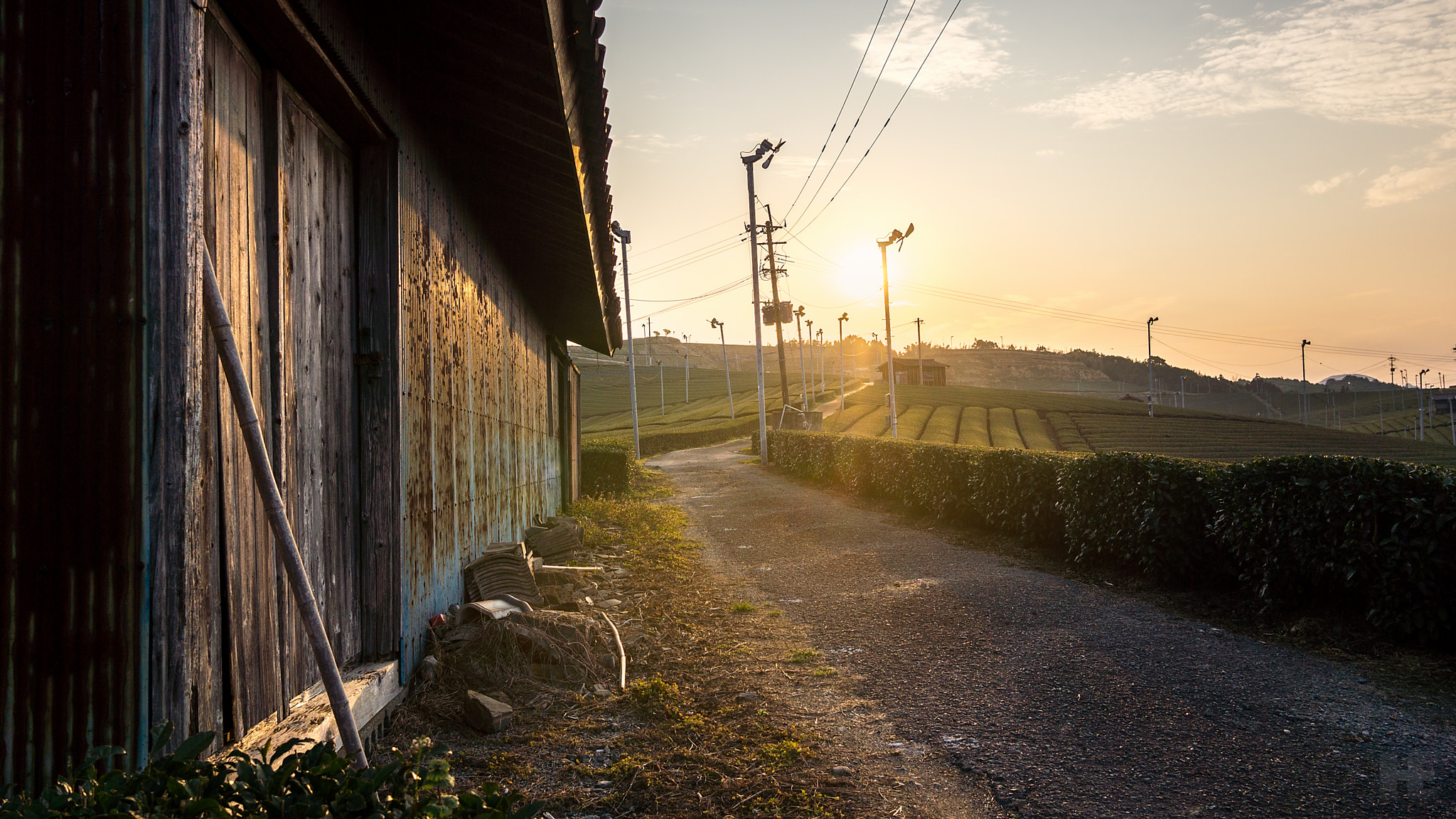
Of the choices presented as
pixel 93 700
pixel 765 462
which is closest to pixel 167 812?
pixel 93 700

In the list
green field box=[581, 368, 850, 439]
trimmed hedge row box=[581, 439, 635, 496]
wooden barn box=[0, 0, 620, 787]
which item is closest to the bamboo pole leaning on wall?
wooden barn box=[0, 0, 620, 787]

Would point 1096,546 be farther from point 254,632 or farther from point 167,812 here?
point 167,812

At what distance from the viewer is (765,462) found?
94.4ft

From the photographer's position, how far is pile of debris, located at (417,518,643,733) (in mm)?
4371

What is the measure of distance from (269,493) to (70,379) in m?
0.51

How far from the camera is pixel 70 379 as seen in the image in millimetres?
1851

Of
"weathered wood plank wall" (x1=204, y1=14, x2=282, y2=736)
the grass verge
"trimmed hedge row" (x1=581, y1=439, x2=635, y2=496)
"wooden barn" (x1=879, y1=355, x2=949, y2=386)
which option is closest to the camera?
"weathered wood plank wall" (x1=204, y1=14, x2=282, y2=736)

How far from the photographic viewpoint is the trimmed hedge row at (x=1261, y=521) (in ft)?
18.2

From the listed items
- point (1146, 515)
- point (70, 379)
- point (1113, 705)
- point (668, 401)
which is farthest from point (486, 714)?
point (668, 401)

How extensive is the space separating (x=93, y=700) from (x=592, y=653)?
3656mm

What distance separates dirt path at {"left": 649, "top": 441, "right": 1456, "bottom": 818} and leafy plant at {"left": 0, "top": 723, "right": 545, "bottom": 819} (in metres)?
2.86

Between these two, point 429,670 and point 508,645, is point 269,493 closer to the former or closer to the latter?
point 429,670

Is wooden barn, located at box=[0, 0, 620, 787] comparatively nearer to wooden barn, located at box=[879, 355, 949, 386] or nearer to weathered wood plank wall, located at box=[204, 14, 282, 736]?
weathered wood plank wall, located at box=[204, 14, 282, 736]

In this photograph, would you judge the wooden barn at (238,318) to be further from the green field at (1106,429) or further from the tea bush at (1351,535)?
the green field at (1106,429)
